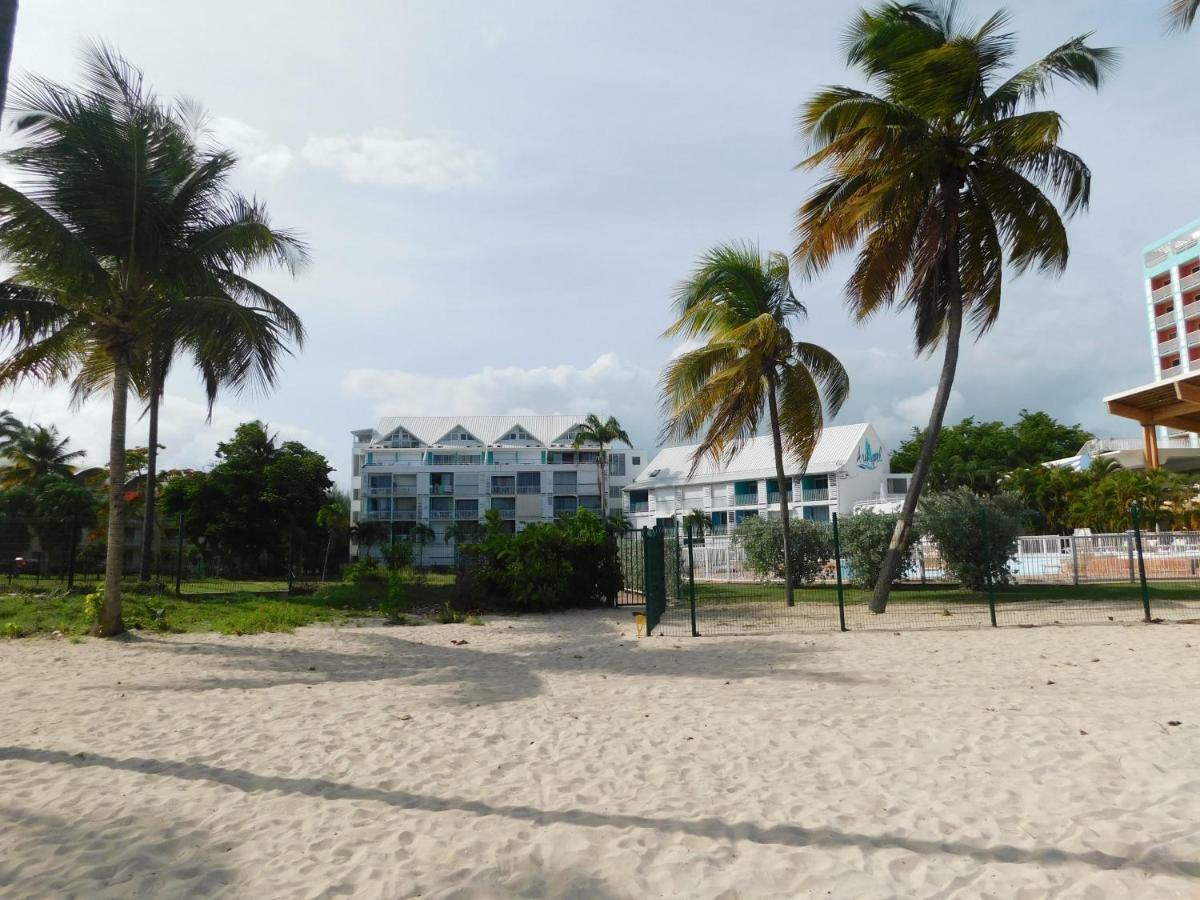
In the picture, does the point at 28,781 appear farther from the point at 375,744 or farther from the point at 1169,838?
the point at 1169,838

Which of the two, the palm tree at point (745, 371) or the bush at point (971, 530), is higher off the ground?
the palm tree at point (745, 371)

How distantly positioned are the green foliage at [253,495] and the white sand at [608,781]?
81.1ft

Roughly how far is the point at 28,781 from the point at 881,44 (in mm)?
14928

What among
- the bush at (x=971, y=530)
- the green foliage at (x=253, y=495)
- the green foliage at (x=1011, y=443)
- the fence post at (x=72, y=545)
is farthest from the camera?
the green foliage at (x=1011, y=443)

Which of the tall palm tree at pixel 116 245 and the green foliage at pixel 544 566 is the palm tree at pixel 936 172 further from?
the tall palm tree at pixel 116 245

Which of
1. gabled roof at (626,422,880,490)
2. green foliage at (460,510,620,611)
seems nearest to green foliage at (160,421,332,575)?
green foliage at (460,510,620,611)

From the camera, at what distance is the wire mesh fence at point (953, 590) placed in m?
13.6

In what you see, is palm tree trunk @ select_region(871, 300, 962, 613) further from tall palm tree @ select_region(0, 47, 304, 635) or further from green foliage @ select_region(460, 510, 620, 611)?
tall palm tree @ select_region(0, 47, 304, 635)

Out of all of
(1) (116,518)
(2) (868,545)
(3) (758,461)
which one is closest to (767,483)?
(3) (758,461)

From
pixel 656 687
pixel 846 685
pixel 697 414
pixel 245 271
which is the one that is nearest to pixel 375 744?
pixel 656 687

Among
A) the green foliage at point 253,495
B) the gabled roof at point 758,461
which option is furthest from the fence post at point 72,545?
the gabled roof at point 758,461

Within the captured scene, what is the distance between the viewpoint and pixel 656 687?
827cm

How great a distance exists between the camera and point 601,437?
6134 centimetres

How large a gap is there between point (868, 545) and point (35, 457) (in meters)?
47.2
